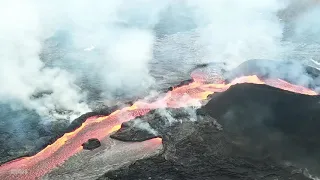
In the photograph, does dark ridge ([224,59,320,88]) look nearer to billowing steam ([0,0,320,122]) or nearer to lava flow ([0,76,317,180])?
lava flow ([0,76,317,180])

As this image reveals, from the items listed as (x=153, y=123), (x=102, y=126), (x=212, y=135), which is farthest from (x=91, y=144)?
(x=212, y=135)

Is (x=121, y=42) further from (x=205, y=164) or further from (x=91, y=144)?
(x=205, y=164)

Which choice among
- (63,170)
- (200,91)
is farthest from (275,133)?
(63,170)

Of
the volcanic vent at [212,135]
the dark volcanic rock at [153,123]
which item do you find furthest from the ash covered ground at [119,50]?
the dark volcanic rock at [153,123]

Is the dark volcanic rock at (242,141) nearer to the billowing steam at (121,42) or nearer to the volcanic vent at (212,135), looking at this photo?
the volcanic vent at (212,135)

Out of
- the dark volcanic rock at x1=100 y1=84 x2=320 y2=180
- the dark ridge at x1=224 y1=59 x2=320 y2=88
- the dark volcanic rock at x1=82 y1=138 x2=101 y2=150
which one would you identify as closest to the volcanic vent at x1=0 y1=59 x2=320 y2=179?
the dark volcanic rock at x1=100 y1=84 x2=320 y2=180

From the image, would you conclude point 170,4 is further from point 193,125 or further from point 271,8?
point 193,125

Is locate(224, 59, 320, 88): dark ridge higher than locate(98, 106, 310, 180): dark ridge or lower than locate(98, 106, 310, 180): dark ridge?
higher
